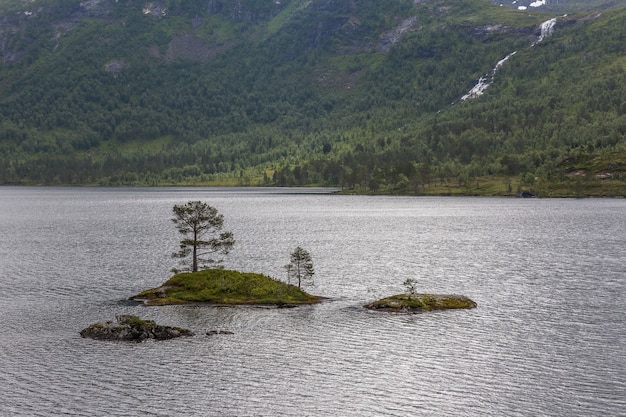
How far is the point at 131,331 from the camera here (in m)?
74.9

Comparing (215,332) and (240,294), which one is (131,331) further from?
(240,294)

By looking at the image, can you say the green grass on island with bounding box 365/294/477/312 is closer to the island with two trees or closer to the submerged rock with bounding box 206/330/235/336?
the island with two trees

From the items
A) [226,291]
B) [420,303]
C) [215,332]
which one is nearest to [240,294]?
[226,291]

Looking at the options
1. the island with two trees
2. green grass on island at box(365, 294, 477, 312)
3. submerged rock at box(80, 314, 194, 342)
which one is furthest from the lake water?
the island with two trees

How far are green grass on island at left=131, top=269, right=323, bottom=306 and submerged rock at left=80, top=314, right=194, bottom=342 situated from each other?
16408mm

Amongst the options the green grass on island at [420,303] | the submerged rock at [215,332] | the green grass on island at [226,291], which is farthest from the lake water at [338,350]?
Result: the green grass on island at [226,291]

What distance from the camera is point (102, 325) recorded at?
3039 inches

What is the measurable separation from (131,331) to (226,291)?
21.9 meters

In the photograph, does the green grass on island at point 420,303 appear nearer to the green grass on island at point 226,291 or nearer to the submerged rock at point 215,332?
the green grass on island at point 226,291

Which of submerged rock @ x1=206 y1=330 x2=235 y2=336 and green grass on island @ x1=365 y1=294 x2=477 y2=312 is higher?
green grass on island @ x1=365 y1=294 x2=477 y2=312

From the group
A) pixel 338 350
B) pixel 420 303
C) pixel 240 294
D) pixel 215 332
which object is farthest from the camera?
pixel 240 294

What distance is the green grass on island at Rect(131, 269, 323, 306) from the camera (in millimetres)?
93500

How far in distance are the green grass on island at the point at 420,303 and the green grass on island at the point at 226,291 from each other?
10248 millimetres

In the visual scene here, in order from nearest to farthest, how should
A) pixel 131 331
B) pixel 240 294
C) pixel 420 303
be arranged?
1. pixel 131 331
2. pixel 420 303
3. pixel 240 294
